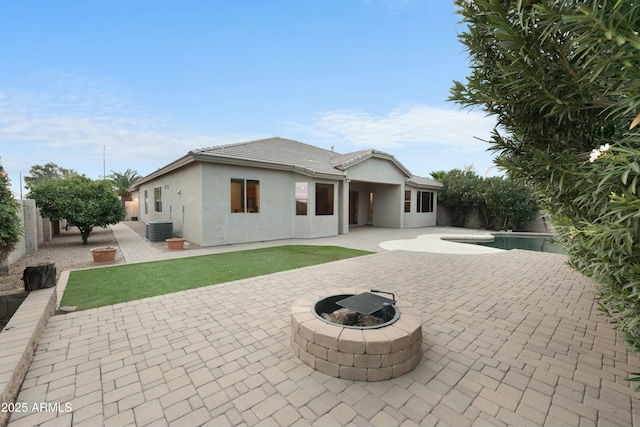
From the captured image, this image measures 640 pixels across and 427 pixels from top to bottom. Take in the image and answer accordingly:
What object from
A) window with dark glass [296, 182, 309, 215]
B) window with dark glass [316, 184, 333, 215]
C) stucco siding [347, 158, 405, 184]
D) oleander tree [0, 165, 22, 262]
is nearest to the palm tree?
window with dark glass [296, 182, 309, 215]

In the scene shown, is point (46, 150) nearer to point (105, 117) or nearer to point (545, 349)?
point (105, 117)

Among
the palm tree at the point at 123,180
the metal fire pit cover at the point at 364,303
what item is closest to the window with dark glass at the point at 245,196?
the metal fire pit cover at the point at 364,303

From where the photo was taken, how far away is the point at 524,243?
15.7 meters

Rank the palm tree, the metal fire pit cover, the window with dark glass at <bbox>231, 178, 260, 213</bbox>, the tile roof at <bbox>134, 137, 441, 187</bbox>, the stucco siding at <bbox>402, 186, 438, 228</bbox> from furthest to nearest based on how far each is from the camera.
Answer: the palm tree → the stucco siding at <bbox>402, 186, 438, 228</bbox> → the window with dark glass at <bbox>231, 178, 260, 213</bbox> → the tile roof at <bbox>134, 137, 441, 187</bbox> → the metal fire pit cover

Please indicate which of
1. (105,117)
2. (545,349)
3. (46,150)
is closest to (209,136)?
(105,117)

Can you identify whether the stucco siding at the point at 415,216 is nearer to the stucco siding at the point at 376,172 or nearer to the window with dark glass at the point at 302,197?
the stucco siding at the point at 376,172

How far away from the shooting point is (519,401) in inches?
100

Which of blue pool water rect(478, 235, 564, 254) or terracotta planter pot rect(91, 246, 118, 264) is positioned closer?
terracotta planter pot rect(91, 246, 118, 264)

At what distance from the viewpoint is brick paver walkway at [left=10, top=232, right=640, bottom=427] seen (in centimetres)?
236

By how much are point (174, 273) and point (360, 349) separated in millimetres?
6185

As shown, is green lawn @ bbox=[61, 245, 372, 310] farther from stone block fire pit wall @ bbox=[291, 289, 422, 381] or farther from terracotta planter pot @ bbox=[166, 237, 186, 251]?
stone block fire pit wall @ bbox=[291, 289, 422, 381]

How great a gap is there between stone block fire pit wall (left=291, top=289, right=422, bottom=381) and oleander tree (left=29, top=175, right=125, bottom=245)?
497 inches

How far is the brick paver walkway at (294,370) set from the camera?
2363 mm

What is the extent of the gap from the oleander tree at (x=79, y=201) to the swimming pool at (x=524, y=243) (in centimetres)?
1878
